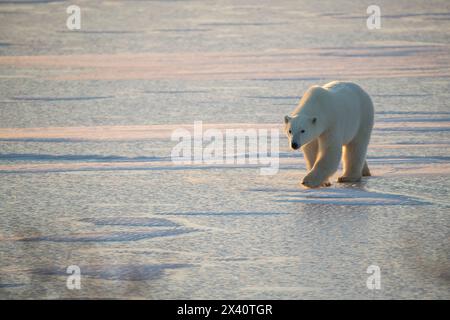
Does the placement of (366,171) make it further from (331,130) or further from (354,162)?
(331,130)

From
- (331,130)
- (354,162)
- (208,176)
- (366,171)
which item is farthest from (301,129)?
(208,176)

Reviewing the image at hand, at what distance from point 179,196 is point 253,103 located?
420cm

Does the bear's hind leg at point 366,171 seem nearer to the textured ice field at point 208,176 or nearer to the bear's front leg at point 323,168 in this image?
the textured ice field at point 208,176

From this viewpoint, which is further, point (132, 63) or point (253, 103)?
point (132, 63)

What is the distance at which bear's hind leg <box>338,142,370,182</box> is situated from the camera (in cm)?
819

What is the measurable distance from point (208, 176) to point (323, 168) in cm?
100

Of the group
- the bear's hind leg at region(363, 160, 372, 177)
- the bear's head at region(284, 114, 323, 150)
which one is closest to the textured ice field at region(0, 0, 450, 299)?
the bear's hind leg at region(363, 160, 372, 177)

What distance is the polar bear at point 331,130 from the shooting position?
776cm

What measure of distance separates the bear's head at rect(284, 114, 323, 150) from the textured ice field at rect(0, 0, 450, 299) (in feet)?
1.20

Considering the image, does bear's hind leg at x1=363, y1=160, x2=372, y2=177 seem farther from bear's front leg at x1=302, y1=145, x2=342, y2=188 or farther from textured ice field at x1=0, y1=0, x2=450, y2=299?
bear's front leg at x1=302, y1=145, x2=342, y2=188

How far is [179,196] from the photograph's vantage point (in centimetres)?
775

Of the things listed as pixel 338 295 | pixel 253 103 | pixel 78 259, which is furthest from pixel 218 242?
pixel 253 103

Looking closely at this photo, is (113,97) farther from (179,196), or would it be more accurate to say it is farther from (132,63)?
(179,196)
